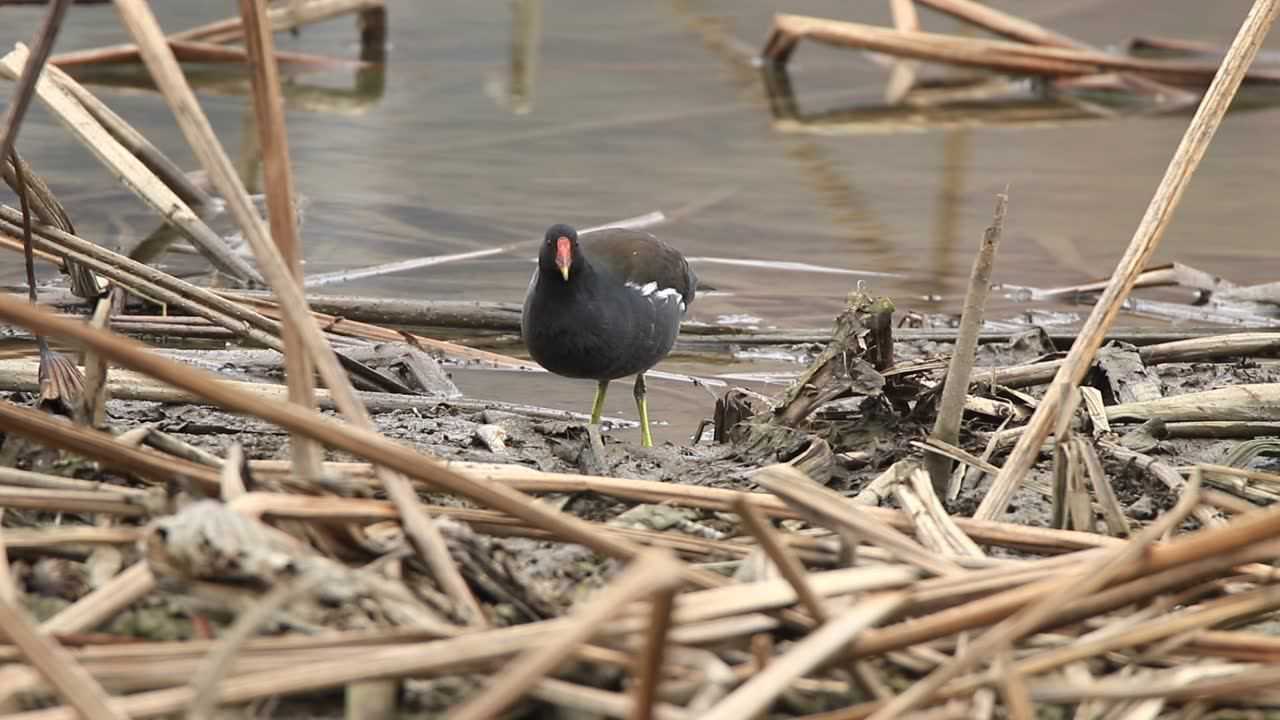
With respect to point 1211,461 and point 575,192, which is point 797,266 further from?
point 1211,461

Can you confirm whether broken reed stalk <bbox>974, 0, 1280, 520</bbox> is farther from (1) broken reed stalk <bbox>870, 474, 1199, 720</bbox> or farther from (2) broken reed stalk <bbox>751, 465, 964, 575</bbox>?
(1) broken reed stalk <bbox>870, 474, 1199, 720</bbox>

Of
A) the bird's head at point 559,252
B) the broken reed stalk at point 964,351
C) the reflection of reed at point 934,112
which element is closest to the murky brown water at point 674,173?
the reflection of reed at point 934,112

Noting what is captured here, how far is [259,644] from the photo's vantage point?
1811mm

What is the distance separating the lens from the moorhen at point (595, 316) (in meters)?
4.37

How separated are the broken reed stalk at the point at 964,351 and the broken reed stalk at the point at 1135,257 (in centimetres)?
15

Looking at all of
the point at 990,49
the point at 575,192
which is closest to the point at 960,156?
the point at 990,49

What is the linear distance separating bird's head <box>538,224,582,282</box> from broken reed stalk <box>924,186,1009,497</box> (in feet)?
5.42

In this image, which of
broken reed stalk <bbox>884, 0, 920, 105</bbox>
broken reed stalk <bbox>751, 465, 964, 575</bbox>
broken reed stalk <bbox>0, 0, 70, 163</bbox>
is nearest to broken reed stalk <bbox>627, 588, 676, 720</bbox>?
broken reed stalk <bbox>751, 465, 964, 575</bbox>

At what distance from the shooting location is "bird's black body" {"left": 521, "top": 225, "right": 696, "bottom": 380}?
4.37m

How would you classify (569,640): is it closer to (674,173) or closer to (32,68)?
(32,68)

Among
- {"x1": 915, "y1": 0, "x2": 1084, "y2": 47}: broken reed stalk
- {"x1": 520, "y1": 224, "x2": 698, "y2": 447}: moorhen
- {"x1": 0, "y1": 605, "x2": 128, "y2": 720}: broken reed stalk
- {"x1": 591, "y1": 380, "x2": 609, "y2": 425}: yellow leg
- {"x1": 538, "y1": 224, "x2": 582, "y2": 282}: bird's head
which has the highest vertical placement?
{"x1": 915, "y1": 0, "x2": 1084, "y2": 47}: broken reed stalk

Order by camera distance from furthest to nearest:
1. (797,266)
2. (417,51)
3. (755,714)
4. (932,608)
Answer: (417,51)
(797,266)
(932,608)
(755,714)

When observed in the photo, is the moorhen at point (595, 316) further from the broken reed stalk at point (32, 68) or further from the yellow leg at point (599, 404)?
the broken reed stalk at point (32, 68)

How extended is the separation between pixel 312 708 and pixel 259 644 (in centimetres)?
10
